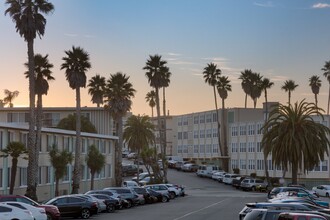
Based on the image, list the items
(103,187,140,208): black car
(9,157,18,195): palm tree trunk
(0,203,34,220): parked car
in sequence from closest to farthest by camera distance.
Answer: (0,203,34,220): parked car, (9,157,18,195): palm tree trunk, (103,187,140,208): black car

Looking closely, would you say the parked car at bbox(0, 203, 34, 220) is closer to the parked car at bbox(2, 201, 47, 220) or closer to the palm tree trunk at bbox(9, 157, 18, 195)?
the parked car at bbox(2, 201, 47, 220)

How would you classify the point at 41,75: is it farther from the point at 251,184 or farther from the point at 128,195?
the point at 251,184

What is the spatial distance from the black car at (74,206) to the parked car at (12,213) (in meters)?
9.24

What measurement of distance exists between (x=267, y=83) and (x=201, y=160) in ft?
86.4

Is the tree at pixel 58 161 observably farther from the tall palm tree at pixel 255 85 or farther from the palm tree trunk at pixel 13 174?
the tall palm tree at pixel 255 85

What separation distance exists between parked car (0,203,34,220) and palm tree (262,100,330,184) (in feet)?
146

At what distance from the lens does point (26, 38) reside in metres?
54.3

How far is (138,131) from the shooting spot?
10344 cm

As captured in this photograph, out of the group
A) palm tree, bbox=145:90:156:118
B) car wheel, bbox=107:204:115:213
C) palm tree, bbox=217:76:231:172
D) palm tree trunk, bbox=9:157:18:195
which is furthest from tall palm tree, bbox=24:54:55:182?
palm tree, bbox=145:90:156:118

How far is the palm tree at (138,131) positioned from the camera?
102731mm

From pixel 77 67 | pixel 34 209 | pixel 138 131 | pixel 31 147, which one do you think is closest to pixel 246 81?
pixel 138 131

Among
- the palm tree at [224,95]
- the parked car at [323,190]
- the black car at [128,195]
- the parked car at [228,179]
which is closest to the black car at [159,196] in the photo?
the black car at [128,195]

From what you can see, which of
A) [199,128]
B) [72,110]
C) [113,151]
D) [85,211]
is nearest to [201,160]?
[199,128]

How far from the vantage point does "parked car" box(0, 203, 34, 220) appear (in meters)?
29.0
